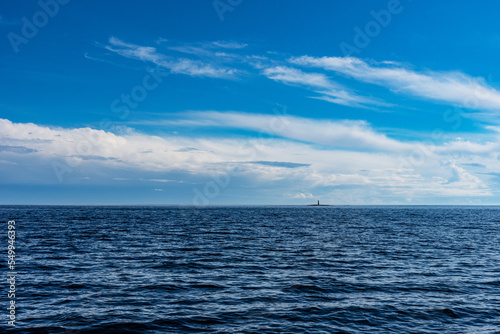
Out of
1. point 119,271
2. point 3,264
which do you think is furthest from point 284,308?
point 3,264

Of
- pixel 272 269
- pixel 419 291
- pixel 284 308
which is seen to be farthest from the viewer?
pixel 272 269

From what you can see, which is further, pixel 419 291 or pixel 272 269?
pixel 272 269

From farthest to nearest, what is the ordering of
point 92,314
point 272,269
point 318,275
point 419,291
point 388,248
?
point 388,248, point 272,269, point 318,275, point 419,291, point 92,314

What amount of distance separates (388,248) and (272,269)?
63.0 feet

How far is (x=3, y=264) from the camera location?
2916 centimetres

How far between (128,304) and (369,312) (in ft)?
42.1

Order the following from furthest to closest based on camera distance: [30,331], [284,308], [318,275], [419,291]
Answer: [318,275] < [419,291] < [284,308] < [30,331]

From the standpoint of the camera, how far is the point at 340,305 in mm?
19953

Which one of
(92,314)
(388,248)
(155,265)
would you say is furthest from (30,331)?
(388,248)

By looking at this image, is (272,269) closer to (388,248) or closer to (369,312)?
(369,312)

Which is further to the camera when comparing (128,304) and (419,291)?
(419,291)

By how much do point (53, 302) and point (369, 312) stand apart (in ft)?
55.6

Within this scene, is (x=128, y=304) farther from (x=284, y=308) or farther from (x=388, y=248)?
(x=388, y=248)

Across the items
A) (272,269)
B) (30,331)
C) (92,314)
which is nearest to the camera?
(30,331)
